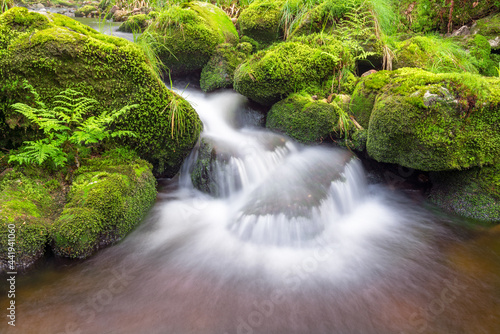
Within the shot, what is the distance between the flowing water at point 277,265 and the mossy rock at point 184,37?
9.74ft

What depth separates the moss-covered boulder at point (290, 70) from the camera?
16.6 ft

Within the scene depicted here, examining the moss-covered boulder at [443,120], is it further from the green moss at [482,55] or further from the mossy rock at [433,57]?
the green moss at [482,55]

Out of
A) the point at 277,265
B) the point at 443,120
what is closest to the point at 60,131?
the point at 277,265

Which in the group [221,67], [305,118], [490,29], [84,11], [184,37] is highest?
[84,11]

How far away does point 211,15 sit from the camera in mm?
7164

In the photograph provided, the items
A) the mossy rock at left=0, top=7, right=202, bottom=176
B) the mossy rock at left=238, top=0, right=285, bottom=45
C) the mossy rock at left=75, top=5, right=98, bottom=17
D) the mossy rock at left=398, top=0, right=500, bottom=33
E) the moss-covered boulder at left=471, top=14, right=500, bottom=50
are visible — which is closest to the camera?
the mossy rock at left=0, top=7, right=202, bottom=176

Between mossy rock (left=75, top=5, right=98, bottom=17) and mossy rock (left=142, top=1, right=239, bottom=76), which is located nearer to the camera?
mossy rock (left=142, top=1, right=239, bottom=76)

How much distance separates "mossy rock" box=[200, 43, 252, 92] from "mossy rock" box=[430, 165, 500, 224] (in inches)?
184

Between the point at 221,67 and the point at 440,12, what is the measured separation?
5.25m

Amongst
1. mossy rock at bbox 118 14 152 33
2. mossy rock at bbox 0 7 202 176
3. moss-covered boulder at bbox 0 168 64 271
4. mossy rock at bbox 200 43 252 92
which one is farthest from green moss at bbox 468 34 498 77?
mossy rock at bbox 118 14 152 33

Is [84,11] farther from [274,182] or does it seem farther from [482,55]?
[482,55]

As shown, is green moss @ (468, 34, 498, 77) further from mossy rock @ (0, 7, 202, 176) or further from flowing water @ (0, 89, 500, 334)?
mossy rock @ (0, 7, 202, 176)

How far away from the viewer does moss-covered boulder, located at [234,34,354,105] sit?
199 inches

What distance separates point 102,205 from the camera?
10.1 feet
